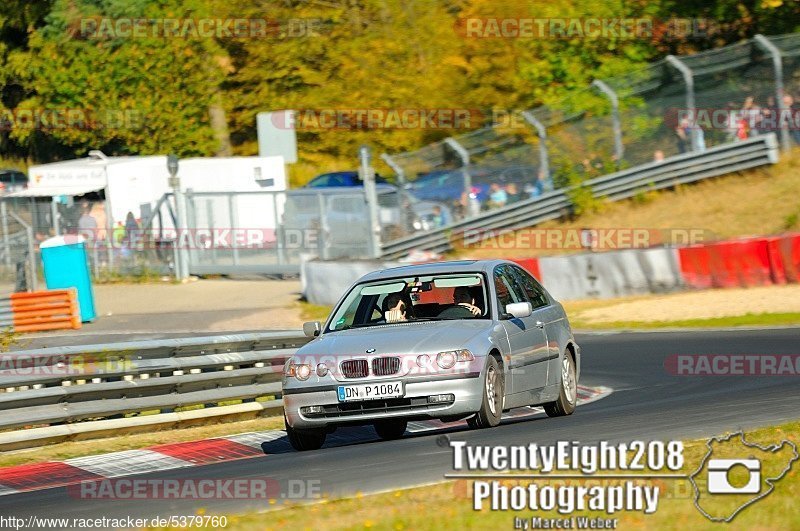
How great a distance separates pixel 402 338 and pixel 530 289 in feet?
6.80

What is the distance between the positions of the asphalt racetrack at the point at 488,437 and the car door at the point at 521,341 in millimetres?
350

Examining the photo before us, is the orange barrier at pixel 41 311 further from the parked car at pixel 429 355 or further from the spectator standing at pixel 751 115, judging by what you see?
the parked car at pixel 429 355

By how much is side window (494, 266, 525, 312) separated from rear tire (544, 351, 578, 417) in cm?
82

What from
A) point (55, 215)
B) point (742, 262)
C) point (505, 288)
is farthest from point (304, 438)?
point (55, 215)

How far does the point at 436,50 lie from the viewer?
44.9 m

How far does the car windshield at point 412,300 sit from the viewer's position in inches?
440

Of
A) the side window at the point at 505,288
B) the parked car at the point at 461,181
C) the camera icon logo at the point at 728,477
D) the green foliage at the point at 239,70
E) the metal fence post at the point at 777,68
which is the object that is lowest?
the camera icon logo at the point at 728,477

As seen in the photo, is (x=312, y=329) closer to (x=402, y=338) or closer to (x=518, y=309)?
(x=402, y=338)

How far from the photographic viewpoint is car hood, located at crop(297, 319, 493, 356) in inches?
405

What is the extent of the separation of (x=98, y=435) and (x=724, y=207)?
2098 centimetres

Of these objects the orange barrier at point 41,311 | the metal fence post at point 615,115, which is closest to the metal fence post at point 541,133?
the metal fence post at point 615,115

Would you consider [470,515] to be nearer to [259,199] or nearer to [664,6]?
[259,199]

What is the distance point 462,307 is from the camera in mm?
11172

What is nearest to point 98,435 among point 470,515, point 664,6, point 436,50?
point 470,515
